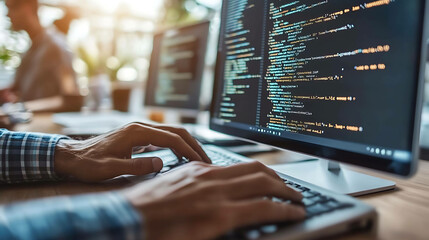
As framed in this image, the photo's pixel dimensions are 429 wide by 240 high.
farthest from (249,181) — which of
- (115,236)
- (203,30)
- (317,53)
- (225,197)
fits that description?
(203,30)

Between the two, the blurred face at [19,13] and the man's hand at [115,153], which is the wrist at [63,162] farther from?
the blurred face at [19,13]

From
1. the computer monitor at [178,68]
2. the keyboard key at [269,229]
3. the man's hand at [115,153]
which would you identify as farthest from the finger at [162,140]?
the computer monitor at [178,68]

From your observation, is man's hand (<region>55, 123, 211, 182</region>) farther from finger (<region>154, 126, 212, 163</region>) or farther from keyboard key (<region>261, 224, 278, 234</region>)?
keyboard key (<region>261, 224, 278, 234</region>)

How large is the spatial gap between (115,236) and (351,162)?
36cm

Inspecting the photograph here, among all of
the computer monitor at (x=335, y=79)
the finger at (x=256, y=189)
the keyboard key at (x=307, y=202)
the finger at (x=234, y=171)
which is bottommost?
the keyboard key at (x=307, y=202)

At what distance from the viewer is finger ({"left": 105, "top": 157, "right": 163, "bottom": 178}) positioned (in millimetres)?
552

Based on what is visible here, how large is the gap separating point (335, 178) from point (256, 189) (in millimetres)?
259

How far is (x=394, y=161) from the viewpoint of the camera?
406mm

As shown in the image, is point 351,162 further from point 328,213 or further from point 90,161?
point 90,161

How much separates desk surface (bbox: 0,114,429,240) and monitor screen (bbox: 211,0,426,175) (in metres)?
0.07

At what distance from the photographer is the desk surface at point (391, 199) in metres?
0.36

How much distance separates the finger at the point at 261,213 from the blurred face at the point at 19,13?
2701 millimetres

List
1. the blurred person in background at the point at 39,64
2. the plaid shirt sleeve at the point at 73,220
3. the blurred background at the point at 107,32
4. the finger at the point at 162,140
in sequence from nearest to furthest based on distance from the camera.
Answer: the plaid shirt sleeve at the point at 73,220, the finger at the point at 162,140, the blurred person in background at the point at 39,64, the blurred background at the point at 107,32

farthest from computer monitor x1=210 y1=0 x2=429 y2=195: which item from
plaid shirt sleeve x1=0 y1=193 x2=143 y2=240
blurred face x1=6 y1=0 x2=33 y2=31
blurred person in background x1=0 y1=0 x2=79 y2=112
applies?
blurred face x1=6 y1=0 x2=33 y2=31
